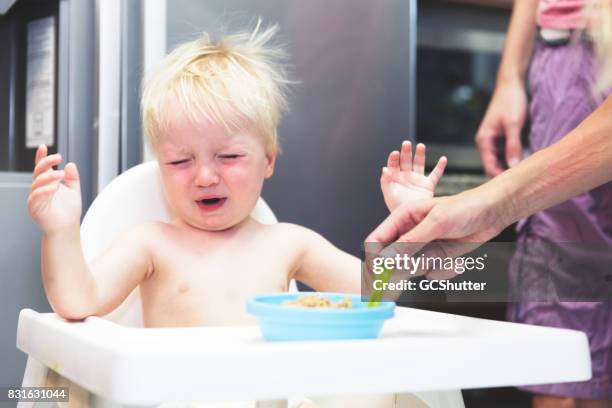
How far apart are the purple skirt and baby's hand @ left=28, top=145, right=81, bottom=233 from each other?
2.98ft

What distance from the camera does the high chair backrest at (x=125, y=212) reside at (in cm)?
111

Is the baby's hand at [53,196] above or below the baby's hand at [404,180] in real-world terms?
below

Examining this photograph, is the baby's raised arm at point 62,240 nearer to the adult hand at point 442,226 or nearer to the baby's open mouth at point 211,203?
the baby's open mouth at point 211,203

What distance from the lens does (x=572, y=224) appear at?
4.75ft

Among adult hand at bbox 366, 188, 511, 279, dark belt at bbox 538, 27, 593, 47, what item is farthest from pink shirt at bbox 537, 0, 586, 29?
adult hand at bbox 366, 188, 511, 279

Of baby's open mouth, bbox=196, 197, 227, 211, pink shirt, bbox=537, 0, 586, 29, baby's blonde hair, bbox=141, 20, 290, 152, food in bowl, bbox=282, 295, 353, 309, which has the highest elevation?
pink shirt, bbox=537, 0, 586, 29

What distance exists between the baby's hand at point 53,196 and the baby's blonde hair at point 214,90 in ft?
0.96

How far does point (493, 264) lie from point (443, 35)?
121 centimetres

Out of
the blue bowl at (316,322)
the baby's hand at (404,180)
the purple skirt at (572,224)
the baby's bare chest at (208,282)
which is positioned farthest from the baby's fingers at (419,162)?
the purple skirt at (572,224)

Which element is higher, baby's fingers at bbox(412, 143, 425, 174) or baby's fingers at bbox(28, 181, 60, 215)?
baby's fingers at bbox(412, 143, 425, 174)

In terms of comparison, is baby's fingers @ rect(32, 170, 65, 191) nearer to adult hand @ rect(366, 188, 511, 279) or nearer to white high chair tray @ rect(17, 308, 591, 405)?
white high chair tray @ rect(17, 308, 591, 405)

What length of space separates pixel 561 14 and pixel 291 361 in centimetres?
106

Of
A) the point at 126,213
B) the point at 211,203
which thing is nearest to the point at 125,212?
the point at 126,213

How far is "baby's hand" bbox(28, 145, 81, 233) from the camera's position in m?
0.82
